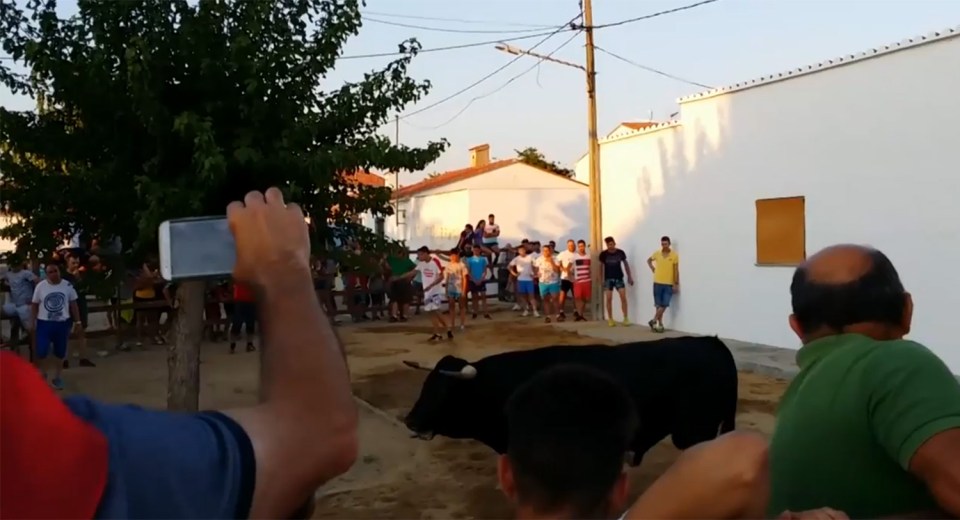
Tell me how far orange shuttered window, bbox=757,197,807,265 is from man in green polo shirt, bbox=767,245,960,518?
12.3 metres

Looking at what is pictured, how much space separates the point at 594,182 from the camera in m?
19.2

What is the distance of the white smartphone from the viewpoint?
136 cm

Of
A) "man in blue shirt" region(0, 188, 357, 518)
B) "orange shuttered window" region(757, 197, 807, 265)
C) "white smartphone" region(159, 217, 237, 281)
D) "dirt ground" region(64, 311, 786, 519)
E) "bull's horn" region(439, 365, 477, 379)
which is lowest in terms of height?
"dirt ground" region(64, 311, 786, 519)

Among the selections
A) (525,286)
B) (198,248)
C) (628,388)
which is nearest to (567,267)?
(525,286)

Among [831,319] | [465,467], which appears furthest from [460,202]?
[831,319]

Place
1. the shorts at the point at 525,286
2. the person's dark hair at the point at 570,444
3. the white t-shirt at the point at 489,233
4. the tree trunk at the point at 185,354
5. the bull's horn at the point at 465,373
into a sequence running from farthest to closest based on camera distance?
the white t-shirt at the point at 489,233, the shorts at the point at 525,286, the tree trunk at the point at 185,354, the bull's horn at the point at 465,373, the person's dark hair at the point at 570,444

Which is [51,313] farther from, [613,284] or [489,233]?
[489,233]

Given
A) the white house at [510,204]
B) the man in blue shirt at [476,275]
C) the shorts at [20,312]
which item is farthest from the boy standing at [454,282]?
the white house at [510,204]

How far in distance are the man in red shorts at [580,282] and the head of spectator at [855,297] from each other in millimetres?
16847

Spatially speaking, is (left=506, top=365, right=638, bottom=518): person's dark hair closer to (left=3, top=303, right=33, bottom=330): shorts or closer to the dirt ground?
the dirt ground

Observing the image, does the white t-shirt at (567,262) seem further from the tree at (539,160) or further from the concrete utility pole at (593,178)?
the tree at (539,160)

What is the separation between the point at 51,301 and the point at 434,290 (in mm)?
7243

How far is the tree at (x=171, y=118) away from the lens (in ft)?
21.7

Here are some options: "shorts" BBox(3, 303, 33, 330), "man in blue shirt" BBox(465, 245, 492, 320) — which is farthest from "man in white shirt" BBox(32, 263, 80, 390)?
"man in blue shirt" BBox(465, 245, 492, 320)
